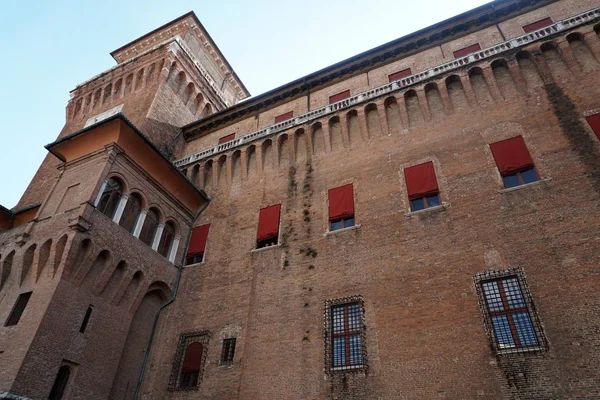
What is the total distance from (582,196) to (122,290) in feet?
48.2

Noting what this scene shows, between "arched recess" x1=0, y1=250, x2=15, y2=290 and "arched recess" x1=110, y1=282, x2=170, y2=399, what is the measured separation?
4.30 m

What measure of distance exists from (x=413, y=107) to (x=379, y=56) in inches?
156

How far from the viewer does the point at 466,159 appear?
14.2m

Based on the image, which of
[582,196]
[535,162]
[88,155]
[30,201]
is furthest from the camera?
[30,201]

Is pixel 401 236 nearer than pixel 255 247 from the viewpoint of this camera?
Yes

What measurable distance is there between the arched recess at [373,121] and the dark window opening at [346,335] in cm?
703

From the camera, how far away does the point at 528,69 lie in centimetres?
1512

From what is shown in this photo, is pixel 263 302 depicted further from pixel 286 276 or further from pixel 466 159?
pixel 466 159

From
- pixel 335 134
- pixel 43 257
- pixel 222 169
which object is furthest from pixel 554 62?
pixel 43 257

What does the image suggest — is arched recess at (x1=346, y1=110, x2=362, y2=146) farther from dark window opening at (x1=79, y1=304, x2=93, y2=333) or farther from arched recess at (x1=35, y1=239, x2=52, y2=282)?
arched recess at (x1=35, y1=239, x2=52, y2=282)

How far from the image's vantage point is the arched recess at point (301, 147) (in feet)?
58.0

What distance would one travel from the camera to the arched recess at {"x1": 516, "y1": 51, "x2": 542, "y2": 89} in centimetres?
1476

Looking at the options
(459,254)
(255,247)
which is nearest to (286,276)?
(255,247)

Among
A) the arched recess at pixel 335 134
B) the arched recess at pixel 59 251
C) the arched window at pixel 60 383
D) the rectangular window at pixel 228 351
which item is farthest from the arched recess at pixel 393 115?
the arched window at pixel 60 383
